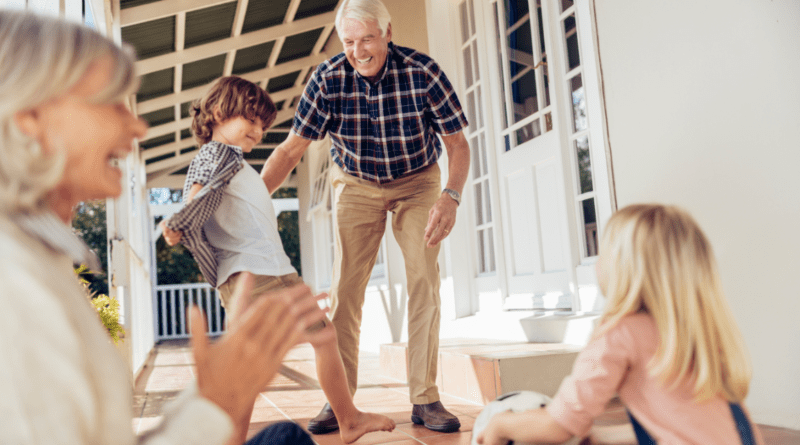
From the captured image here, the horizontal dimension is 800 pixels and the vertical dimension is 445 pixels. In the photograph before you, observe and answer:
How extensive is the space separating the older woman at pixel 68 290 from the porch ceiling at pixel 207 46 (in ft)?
15.9

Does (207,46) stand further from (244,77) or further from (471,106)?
(471,106)

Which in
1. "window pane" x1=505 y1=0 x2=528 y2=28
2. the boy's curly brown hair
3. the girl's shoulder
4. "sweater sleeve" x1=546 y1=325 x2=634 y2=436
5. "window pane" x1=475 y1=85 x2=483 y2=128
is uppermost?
"window pane" x1=505 y1=0 x2=528 y2=28

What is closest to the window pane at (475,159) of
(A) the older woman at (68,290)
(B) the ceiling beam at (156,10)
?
(B) the ceiling beam at (156,10)

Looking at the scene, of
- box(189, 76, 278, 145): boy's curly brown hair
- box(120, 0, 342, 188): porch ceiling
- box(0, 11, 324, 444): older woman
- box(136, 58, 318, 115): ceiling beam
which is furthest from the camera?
box(136, 58, 318, 115): ceiling beam

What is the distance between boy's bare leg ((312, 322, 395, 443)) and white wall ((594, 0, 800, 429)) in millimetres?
1238

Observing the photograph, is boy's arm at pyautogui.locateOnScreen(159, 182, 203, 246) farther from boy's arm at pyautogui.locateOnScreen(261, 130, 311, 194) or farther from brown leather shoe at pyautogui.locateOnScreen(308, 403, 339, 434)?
brown leather shoe at pyautogui.locateOnScreen(308, 403, 339, 434)

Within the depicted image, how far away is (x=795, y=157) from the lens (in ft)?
5.87

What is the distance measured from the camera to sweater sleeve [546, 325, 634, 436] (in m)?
1.06

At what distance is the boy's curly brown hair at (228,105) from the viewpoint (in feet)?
6.07

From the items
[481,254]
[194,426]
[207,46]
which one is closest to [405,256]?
[194,426]

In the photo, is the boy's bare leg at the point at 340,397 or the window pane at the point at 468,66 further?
the window pane at the point at 468,66

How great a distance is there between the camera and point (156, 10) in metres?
4.95

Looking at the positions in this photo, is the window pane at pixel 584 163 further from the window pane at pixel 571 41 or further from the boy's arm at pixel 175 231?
the boy's arm at pixel 175 231

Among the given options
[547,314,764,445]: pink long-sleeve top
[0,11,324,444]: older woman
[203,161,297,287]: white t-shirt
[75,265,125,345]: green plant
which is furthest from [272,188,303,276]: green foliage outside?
[0,11,324,444]: older woman
